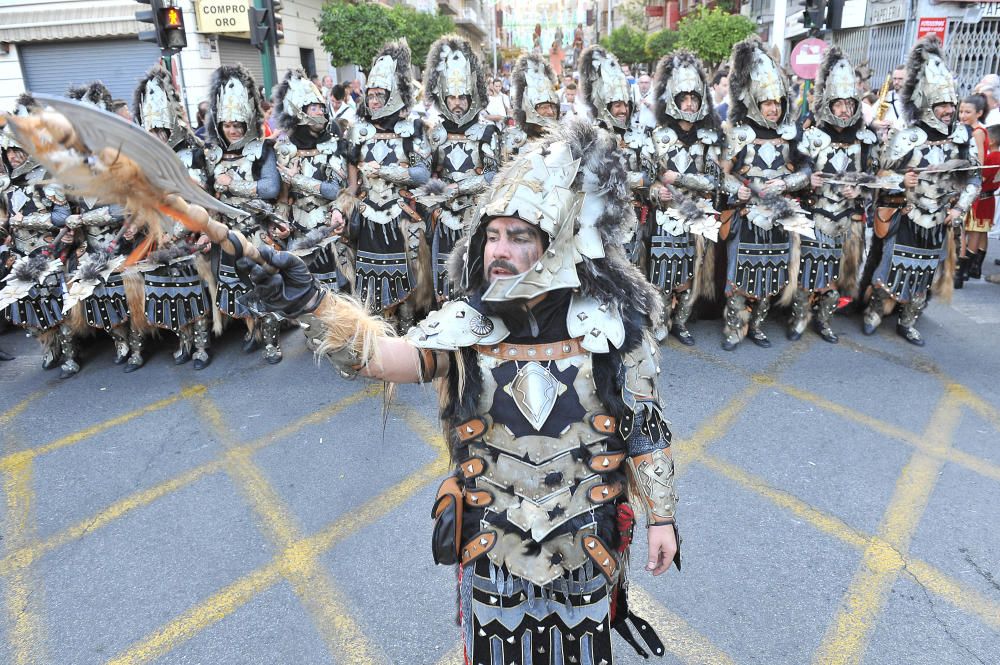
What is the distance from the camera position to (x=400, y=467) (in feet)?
14.7

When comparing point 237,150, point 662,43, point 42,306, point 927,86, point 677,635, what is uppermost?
point 662,43

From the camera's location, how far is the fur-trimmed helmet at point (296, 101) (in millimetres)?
5906

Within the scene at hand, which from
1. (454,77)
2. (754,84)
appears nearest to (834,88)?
(754,84)

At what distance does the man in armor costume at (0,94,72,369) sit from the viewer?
5.59 m

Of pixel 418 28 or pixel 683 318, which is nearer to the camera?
pixel 683 318

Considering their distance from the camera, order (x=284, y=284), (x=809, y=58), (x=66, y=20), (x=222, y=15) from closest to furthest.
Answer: (x=284, y=284)
(x=809, y=58)
(x=222, y=15)
(x=66, y=20)

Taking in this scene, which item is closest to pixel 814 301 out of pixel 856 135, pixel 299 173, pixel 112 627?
pixel 856 135

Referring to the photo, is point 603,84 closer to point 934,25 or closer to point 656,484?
point 656,484

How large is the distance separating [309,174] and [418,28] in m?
18.6

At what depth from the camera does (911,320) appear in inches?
254

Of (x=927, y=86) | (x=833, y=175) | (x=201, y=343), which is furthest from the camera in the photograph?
(x=201, y=343)

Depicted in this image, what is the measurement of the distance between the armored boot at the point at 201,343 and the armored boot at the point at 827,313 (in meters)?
5.95

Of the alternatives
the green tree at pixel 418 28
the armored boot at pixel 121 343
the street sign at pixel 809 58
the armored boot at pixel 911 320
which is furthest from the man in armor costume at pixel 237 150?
the green tree at pixel 418 28

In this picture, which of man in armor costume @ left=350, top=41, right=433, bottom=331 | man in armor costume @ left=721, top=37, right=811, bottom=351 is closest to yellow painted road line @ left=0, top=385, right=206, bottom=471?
man in armor costume @ left=350, top=41, right=433, bottom=331
